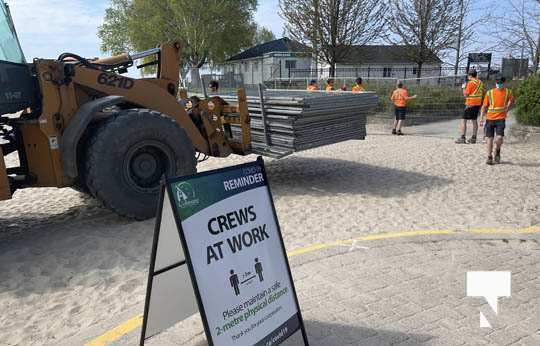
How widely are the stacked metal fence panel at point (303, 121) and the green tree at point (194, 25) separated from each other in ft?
134

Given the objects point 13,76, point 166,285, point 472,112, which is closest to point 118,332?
point 166,285

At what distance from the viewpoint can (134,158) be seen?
5.75m

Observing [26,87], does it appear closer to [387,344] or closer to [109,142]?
[109,142]

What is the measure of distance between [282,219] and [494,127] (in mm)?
5586

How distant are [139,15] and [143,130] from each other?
4820 cm

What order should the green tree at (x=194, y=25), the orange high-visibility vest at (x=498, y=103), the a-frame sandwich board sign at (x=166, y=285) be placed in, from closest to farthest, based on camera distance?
the a-frame sandwich board sign at (x=166, y=285) → the orange high-visibility vest at (x=498, y=103) → the green tree at (x=194, y=25)

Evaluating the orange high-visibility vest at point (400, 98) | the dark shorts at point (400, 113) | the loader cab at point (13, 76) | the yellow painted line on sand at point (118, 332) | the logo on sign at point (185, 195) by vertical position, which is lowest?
the yellow painted line on sand at point (118, 332)

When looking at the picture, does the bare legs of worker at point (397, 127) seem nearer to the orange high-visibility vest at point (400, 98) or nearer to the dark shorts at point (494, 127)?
the orange high-visibility vest at point (400, 98)

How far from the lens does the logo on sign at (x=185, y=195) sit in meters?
2.46

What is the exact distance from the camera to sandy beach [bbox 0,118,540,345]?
12.7 ft

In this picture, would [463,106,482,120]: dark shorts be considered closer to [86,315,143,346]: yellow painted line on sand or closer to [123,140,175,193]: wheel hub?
[123,140,175,193]: wheel hub

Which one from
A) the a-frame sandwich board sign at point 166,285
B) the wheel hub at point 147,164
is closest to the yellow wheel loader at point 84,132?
the wheel hub at point 147,164

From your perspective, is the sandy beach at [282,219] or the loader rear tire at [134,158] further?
the loader rear tire at [134,158]

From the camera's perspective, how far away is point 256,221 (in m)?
2.91
